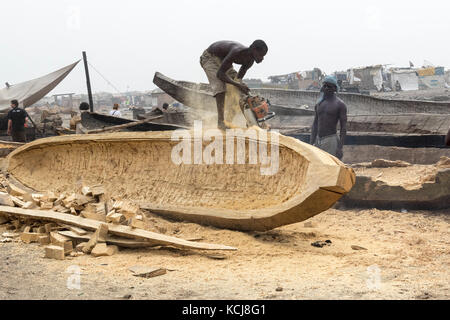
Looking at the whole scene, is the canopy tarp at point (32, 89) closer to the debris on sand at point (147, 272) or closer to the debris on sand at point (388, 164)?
the debris on sand at point (388, 164)

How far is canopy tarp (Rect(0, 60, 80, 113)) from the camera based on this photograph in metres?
17.0

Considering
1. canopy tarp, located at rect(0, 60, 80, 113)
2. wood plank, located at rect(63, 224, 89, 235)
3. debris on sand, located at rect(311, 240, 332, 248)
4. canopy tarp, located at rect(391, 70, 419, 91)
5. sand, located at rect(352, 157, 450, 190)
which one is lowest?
debris on sand, located at rect(311, 240, 332, 248)

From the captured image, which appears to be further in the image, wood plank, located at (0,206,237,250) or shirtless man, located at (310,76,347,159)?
shirtless man, located at (310,76,347,159)

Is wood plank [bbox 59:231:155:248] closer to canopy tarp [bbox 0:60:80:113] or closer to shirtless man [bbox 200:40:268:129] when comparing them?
shirtless man [bbox 200:40:268:129]

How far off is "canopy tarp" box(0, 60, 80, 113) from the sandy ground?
13.2m

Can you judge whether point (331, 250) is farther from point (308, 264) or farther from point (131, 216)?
point (131, 216)

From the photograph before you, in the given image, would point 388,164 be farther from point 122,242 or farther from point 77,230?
point 77,230

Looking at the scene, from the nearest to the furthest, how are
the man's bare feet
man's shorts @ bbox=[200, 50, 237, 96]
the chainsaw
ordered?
1. the man's bare feet
2. man's shorts @ bbox=[200, 50, 237, 96]
3. the chainsaw

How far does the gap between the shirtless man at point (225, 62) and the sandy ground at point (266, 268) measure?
196 centimetres

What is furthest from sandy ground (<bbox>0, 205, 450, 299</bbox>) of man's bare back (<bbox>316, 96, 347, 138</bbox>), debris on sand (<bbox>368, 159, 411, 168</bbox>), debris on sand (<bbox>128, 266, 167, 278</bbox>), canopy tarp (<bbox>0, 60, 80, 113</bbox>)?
canopy tarp (<bbox>0, 60, 80, 113</bbox>)

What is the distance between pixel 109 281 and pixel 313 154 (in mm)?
2074

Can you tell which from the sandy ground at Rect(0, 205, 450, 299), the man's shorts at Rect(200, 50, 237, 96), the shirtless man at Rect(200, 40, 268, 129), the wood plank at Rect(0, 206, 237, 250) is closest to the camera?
the sandy ground at Rect(0, 205, 450, 299)

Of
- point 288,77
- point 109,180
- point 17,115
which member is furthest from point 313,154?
point 288,77

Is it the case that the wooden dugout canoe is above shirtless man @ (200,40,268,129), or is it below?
below
